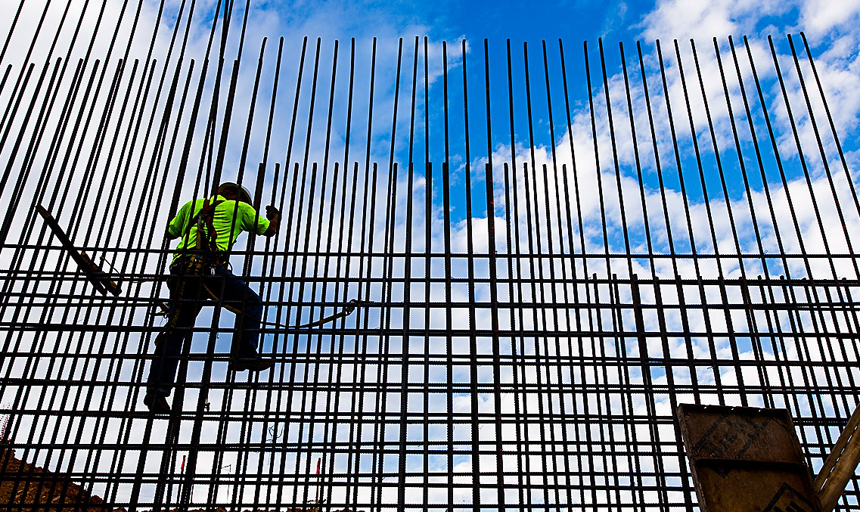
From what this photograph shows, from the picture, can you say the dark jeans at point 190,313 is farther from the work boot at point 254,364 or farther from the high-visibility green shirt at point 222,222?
the high-visibility green shirt at point 222,222

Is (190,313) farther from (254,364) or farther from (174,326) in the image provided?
(254,364)

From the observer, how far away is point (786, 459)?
2889 millimetres

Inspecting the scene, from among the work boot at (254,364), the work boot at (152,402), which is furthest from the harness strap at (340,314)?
the work boot at (152,402)

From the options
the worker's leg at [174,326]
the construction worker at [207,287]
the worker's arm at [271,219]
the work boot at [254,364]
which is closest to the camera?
the construction worker at [207,287]

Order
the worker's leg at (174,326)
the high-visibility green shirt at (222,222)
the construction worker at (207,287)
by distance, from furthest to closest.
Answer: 1. the high-visibility green shirt at (222,222)
2. the worker's leg at (174,326)
3. the construction worker at (207,287)

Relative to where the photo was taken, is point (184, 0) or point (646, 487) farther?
point (184, 0)

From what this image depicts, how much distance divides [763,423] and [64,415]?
13.0 feet

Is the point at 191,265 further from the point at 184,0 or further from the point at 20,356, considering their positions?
the point at 184,0

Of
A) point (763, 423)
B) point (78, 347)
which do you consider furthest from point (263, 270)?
point (763, 423)

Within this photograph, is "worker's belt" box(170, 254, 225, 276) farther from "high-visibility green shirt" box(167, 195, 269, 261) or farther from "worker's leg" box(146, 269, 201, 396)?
"high-visibility green shirt" box(167, 195, 269, 261)

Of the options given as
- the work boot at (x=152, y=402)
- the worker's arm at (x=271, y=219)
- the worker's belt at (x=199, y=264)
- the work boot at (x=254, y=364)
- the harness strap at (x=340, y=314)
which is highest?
the worker's arm at (x=271, y=219)

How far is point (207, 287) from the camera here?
459 cm

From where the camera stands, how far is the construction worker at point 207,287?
3.76m

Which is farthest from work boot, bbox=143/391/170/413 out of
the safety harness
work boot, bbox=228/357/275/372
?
the safety harness
